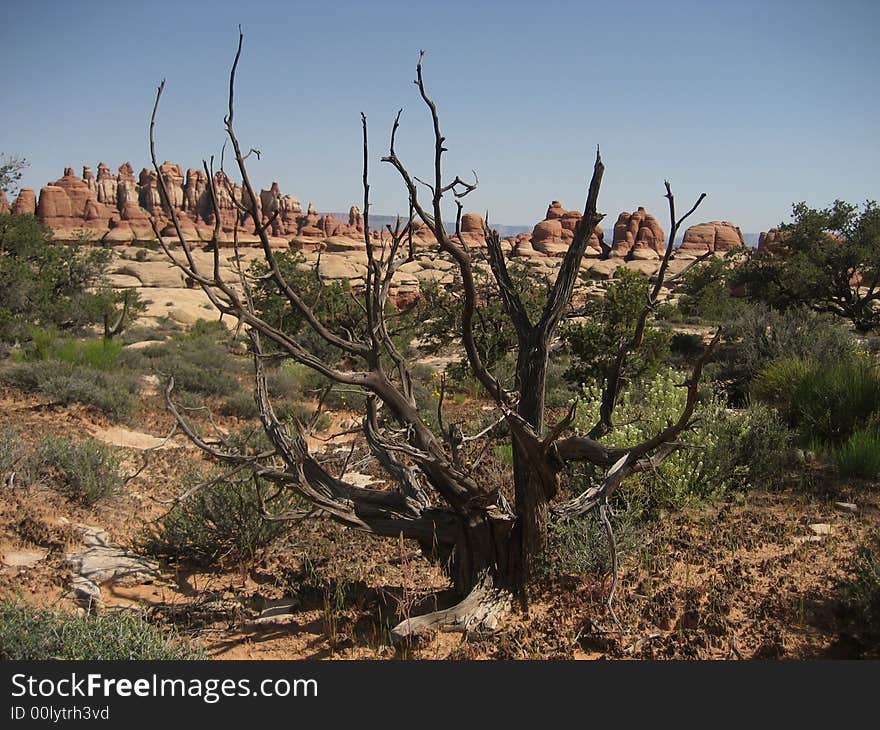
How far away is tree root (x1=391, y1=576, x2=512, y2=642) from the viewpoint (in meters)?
3.61

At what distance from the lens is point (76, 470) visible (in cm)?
598

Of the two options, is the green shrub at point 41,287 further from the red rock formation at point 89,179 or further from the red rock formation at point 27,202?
the red rock formation at point 89,179

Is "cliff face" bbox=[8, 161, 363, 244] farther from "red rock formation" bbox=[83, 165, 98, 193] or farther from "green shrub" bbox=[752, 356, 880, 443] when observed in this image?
"green shrub" bbox=[752, 356, 880, 443]

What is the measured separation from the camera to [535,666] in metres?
3.12

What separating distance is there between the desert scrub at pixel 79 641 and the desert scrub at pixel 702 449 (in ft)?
11.3

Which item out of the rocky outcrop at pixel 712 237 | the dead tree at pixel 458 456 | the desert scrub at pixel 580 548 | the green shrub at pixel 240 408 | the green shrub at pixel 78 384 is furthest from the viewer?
the rocky outcrop at pixel 712 237

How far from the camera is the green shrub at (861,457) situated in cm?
596

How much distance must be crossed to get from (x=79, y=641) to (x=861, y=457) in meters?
6.15

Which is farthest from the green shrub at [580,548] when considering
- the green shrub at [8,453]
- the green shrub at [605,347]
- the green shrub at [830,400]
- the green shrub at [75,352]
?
the green shrub at [75,352]

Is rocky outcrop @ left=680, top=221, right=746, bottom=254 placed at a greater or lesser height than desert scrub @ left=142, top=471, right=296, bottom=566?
greater

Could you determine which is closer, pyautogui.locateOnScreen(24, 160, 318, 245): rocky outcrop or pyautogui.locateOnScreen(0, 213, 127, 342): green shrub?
pyautogui.locateOnScreen(0, 213, 127, 342): green shrub

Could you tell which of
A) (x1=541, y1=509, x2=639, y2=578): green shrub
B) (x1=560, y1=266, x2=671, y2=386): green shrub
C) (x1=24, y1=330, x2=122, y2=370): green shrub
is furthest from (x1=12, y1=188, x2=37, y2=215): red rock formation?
(x1=541, y1=509, x2=639, y2=578): green shrub

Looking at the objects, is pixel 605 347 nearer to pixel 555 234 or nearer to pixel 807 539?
pixel 807 539

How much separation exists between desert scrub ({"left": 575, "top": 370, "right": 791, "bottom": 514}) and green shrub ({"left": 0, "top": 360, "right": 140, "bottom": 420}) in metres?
6.01
